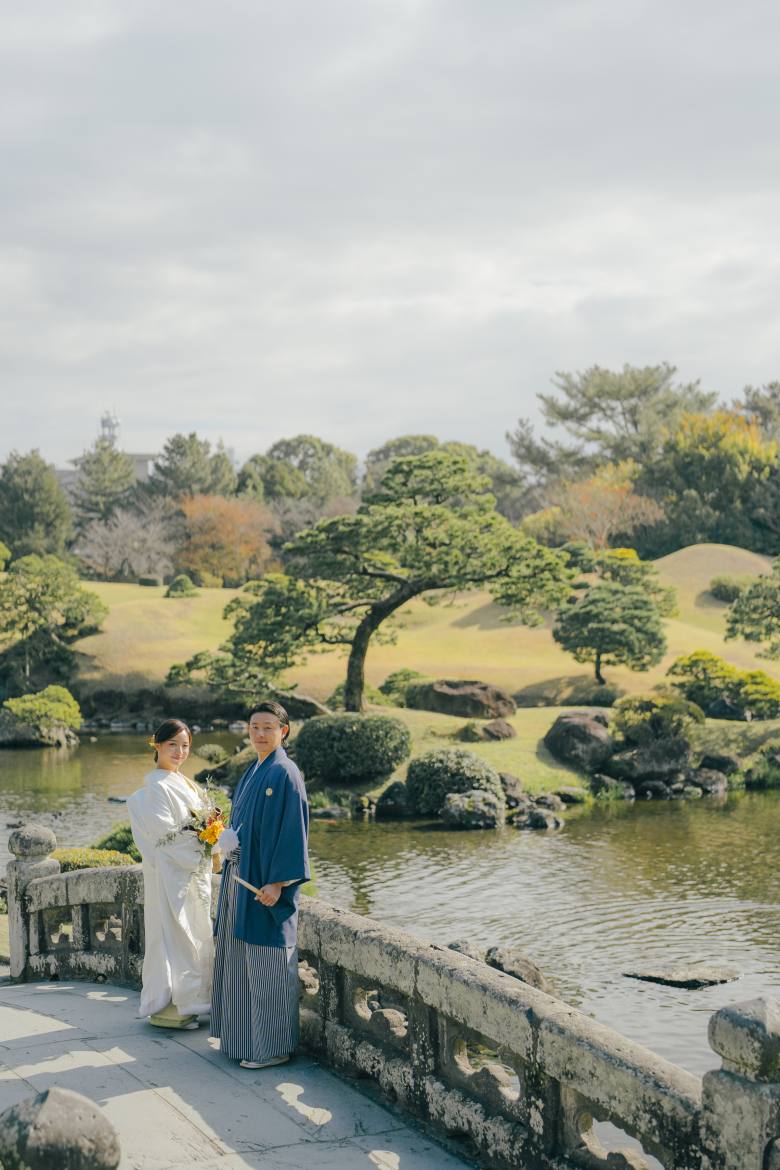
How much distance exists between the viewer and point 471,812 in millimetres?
22375

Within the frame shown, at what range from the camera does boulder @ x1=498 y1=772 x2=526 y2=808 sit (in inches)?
944

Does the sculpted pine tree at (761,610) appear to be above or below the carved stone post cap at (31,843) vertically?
above

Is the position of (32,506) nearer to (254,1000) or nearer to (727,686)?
(727,686)

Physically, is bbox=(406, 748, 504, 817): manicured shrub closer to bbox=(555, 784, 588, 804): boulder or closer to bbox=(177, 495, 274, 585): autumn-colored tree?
bbox=(555, 784, 588, 804): boulder

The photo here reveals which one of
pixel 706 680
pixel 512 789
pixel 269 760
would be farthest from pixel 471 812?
pixel 269 760

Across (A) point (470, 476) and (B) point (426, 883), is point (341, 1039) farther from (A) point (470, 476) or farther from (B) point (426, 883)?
(A) point (470, 476)

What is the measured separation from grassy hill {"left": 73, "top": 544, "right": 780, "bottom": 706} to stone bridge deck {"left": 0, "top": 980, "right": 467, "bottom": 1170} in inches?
1065

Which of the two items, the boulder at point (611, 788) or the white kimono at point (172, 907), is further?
the boulder at point (611, 788)

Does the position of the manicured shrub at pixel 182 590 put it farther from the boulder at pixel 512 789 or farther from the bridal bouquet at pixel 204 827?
the bridal bouquet at pixel 204 827

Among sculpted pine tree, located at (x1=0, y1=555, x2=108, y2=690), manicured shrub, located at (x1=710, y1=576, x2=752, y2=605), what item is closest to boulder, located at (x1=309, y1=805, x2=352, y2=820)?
sculpted pine tree, located at (x1=0, y1=555, x2=108, y2=690)

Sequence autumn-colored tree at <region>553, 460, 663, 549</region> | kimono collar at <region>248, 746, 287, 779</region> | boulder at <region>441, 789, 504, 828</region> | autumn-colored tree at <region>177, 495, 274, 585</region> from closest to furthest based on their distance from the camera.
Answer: kimono collar at <region>248, 746, 287, 779</region>
boulder at <region>441, 789, 504, 828</region>
autumn-colored tree at <region>553, 460, 663, 549</region>
autumn-colored tree at <region>177, 495, 274, 585</region>

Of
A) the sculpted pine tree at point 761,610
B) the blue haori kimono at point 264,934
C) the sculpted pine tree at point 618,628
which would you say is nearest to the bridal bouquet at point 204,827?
the blue haori kimono at point 264,934

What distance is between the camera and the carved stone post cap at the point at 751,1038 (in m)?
4.09

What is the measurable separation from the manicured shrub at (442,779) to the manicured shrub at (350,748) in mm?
1283
